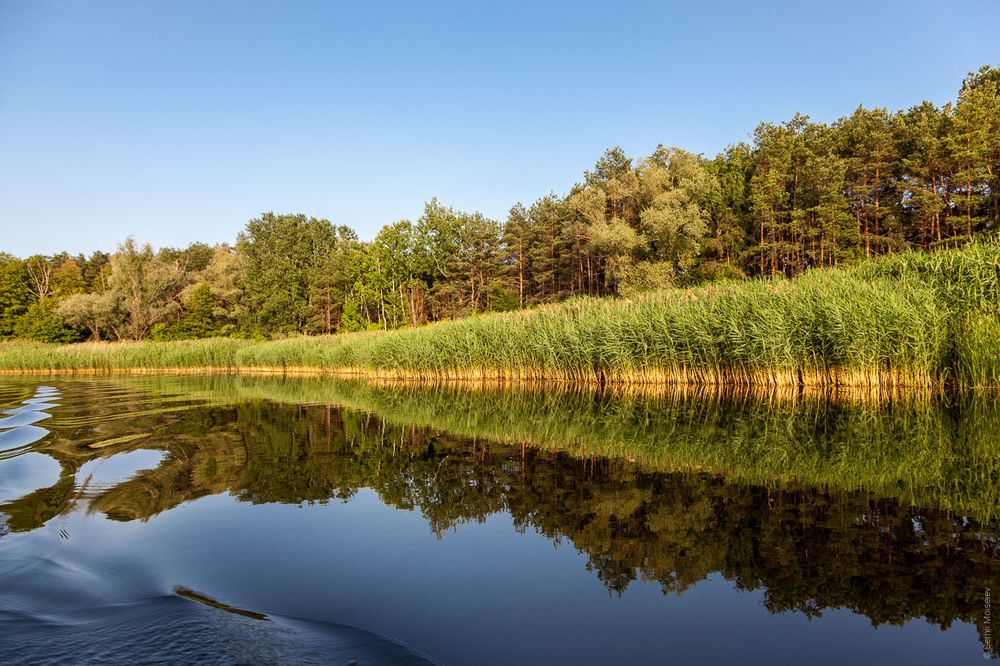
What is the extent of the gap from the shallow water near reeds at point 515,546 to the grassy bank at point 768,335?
8.55 feet

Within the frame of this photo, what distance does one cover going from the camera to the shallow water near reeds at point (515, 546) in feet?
9.17

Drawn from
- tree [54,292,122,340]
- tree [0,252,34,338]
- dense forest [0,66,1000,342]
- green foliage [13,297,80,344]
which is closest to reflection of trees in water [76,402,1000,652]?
dense forest [0,66,1000,342]

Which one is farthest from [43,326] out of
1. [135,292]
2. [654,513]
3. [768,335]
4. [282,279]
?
[654,513]

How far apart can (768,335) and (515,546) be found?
10.3m

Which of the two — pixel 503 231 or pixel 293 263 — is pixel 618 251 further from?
pixel 293 263

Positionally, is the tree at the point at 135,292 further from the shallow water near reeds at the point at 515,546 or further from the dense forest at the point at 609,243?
the shallow water near reeds at the point at 515,546

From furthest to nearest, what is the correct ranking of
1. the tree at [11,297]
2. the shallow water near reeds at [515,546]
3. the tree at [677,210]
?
the tree at [11,297]
the tree at [677,210]
the shallow water near reeds at [515,546]

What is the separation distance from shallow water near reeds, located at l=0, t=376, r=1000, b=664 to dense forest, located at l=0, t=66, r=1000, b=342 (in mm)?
30949

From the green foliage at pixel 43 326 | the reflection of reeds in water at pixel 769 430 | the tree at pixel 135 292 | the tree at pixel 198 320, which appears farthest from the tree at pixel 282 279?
the reflection of reeds in water at pixel 769 430

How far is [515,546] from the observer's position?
4.22 meters

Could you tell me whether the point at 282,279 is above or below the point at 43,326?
above

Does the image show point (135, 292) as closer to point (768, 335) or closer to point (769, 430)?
point (768, 335)

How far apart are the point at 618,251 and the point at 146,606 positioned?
3944 cm

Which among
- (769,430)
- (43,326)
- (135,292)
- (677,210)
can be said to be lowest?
(769,430)
